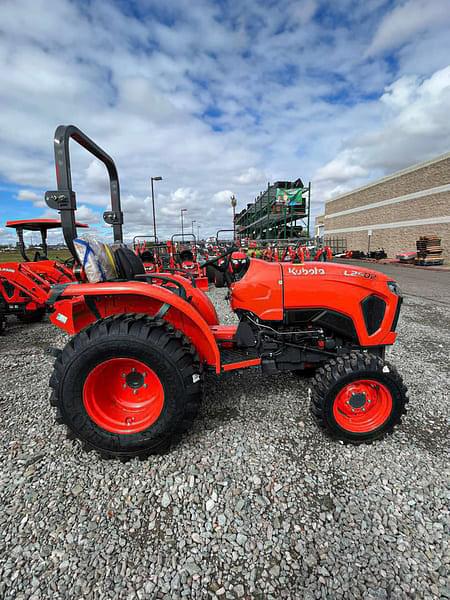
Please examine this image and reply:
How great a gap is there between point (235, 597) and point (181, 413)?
0.89 m

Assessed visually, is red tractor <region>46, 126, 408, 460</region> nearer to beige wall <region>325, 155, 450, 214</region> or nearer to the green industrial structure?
beige wall <region>325, 155, 450, 214</region>

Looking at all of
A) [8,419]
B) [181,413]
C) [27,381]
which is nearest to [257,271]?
[181,413]

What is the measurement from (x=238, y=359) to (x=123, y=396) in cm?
86

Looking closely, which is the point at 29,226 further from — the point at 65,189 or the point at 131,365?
the point at 131,365

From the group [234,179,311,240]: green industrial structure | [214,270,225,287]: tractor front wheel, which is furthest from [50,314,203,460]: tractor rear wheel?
[234,179,311,240]: green industrial structure

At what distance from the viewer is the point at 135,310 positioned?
223 centimetres

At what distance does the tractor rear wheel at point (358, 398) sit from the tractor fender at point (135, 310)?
760 mm

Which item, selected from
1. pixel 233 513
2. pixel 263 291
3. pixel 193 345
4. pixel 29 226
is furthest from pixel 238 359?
pixel 29 226

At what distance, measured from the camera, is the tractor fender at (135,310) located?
1990mm

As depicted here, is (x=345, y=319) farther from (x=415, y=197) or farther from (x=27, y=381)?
(x=415, y=197)

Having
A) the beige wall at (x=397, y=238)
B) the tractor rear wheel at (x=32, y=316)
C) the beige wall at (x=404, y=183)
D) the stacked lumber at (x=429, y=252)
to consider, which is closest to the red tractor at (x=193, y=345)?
the tractor rear wheel at (x=32, y=316)

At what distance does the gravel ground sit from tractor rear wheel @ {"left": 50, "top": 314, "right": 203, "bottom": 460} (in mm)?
167

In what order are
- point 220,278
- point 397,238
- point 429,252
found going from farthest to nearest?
point 397,238
point 429,252
point 220,278

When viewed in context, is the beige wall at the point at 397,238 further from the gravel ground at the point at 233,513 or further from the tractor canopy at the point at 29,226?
the tractor canopy at the point at 29,226
